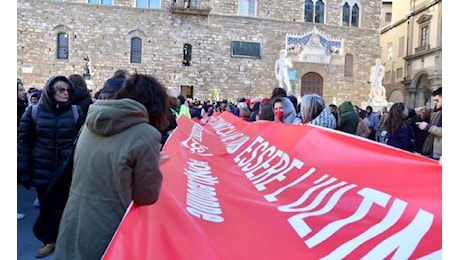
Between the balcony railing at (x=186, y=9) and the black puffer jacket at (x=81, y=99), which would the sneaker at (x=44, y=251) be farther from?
the balcony railing at (x=186, y=9)

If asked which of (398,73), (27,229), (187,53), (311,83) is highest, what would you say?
(187,53)

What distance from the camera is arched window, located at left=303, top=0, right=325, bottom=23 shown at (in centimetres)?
2875

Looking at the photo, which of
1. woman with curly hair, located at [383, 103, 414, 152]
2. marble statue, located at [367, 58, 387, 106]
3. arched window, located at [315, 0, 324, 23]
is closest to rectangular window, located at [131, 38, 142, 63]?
arched window, located at [315, 0, 324, 23]

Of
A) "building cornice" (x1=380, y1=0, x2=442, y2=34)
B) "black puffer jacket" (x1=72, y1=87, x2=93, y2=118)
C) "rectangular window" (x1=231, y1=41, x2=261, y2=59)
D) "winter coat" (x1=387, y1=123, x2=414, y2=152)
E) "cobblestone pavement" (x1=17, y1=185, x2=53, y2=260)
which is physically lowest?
"cobblestone pavement" (x1=17, y1=185, x2=53, y2=260)

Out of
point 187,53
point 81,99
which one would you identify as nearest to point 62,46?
point 187,53

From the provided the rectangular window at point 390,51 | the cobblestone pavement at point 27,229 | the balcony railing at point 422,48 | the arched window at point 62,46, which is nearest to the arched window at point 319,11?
the balcony railing at point 422,48

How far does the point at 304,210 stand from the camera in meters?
2.90

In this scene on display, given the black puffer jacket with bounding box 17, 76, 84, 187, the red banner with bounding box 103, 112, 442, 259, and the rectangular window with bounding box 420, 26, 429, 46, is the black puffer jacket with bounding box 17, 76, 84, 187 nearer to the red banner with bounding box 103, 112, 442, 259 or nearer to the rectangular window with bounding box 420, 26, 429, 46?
the red banner with bounding box 103, 112, 442, 259

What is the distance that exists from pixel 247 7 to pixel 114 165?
26798 millimetres

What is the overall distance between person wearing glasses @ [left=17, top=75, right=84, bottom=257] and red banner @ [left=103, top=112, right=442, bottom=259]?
113 centimetres

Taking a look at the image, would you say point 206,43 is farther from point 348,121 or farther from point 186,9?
point 348,121

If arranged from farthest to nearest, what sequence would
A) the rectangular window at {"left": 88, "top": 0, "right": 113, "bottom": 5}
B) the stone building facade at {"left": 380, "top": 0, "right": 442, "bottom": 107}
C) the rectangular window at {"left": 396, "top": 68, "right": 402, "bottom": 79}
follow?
the rectangular window at {"left": 396, "top": 68, "right": 402, "bottom": 79} → the stone building facade at {"left": 380, "top": 0, "right": 442, "bottom": 107} → the rectangular window at {"left": 88, "top": 0, "right": 113, "bottom": 5}

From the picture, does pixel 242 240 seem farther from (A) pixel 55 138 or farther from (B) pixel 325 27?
(B) pixel 325 27

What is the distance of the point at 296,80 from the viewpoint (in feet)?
91.9
